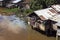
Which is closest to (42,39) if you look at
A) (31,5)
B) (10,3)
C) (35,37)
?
(35,37)

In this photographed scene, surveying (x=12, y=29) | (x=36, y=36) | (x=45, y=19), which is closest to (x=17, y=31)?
(x=12, y=29)

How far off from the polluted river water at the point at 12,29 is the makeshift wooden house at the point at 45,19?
917 mm

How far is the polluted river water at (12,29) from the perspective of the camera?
14.8m

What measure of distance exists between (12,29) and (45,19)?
9.11 ft

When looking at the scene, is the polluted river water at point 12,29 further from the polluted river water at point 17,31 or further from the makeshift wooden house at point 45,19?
the makeshift wooden house at point 45,19

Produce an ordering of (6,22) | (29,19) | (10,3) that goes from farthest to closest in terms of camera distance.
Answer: (10,3) → (6,22) → (29,19)

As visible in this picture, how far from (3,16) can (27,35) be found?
500cm

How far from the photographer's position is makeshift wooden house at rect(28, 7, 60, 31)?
14.4 m

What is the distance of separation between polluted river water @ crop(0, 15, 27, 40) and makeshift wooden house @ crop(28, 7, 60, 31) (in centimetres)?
92

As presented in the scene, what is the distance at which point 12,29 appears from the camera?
52.2ft

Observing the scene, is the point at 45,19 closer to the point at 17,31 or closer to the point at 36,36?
the point at 36,36

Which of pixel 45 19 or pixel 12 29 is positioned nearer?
pixel 45 19

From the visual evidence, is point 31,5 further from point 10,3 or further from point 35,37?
point 35,37

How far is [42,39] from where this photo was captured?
563 inches
